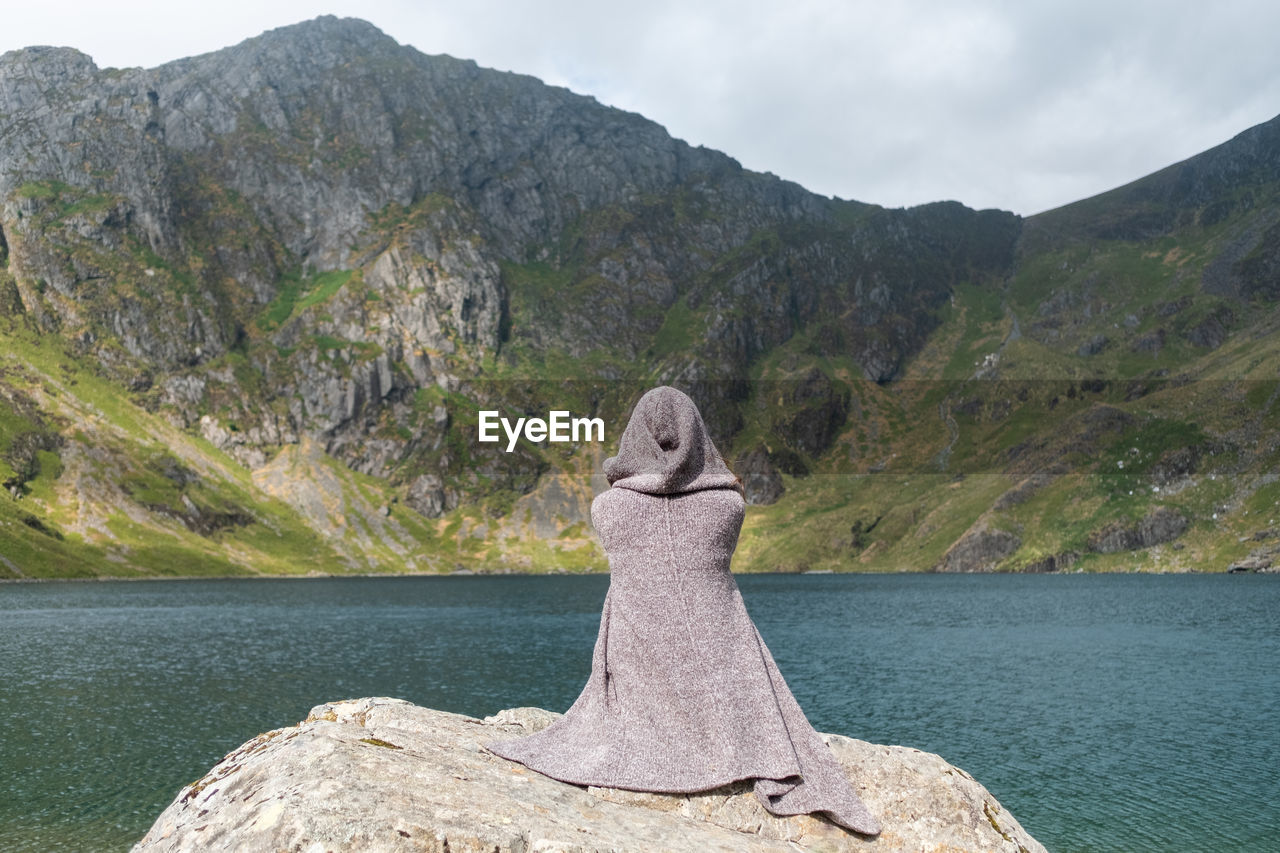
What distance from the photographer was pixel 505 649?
A: 80.9m

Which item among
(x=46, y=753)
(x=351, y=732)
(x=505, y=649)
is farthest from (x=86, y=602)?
(x=351, y=732)

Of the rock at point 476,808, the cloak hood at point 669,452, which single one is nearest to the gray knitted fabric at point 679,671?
the cloak hood at point 669,452

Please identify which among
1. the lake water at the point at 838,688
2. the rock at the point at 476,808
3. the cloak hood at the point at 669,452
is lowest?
the lake water at the point at 838,688

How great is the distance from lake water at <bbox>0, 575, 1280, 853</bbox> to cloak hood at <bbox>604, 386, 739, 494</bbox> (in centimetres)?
2306

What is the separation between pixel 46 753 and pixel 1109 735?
50.6 m

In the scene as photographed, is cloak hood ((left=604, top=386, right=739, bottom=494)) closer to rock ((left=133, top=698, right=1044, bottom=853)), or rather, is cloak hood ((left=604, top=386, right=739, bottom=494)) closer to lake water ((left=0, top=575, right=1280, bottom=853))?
rock ((left=133, top=698, right=1044, bottom=853))

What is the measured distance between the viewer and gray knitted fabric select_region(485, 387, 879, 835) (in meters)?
11.1

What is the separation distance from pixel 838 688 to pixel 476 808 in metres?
53.3

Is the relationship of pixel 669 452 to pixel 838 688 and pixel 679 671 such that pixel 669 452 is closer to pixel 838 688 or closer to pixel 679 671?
pixel 679 671

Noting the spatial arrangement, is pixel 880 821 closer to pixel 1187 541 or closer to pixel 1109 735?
pixel 1109 735

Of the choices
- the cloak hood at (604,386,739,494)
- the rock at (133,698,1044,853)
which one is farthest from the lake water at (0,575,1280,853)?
the cloak hood at (604,386,739,494)

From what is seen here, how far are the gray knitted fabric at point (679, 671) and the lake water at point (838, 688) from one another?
21.3 m

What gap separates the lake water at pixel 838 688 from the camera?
105 feet

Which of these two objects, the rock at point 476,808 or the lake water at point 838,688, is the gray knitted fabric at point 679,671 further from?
the lake water at point 838,688
